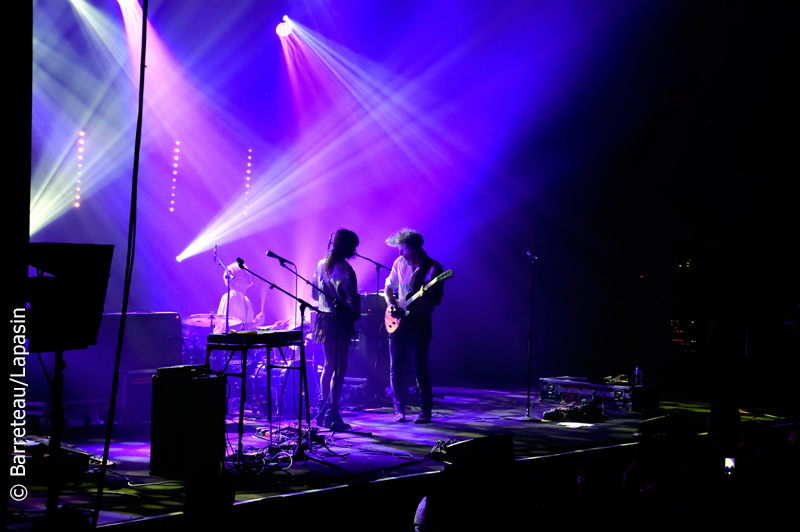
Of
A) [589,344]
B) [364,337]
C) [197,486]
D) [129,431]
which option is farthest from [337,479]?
[589,344]

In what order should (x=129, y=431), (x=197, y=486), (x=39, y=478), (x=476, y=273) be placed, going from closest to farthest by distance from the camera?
(x=197, y=486)
(x=39, y=478)
(x=129, y=431)
(x=476, y=273)

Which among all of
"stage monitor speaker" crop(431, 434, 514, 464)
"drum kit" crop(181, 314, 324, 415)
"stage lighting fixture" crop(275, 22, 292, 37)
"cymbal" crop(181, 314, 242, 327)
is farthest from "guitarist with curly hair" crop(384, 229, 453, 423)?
"stage lighting fixture" crop(275, 22, 292, 37)

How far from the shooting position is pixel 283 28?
34.1 feet

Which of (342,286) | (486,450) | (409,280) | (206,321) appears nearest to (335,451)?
(486,450)

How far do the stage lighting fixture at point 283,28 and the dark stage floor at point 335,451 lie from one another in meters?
6.66

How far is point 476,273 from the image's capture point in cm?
1063

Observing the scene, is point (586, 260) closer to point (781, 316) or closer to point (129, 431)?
point (781, 316)

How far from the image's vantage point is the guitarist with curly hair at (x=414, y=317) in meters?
6.47

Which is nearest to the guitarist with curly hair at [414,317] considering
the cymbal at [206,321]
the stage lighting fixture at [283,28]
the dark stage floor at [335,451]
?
the dark stage floor at [335,451]

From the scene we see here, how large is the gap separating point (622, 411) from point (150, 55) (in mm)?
8937
